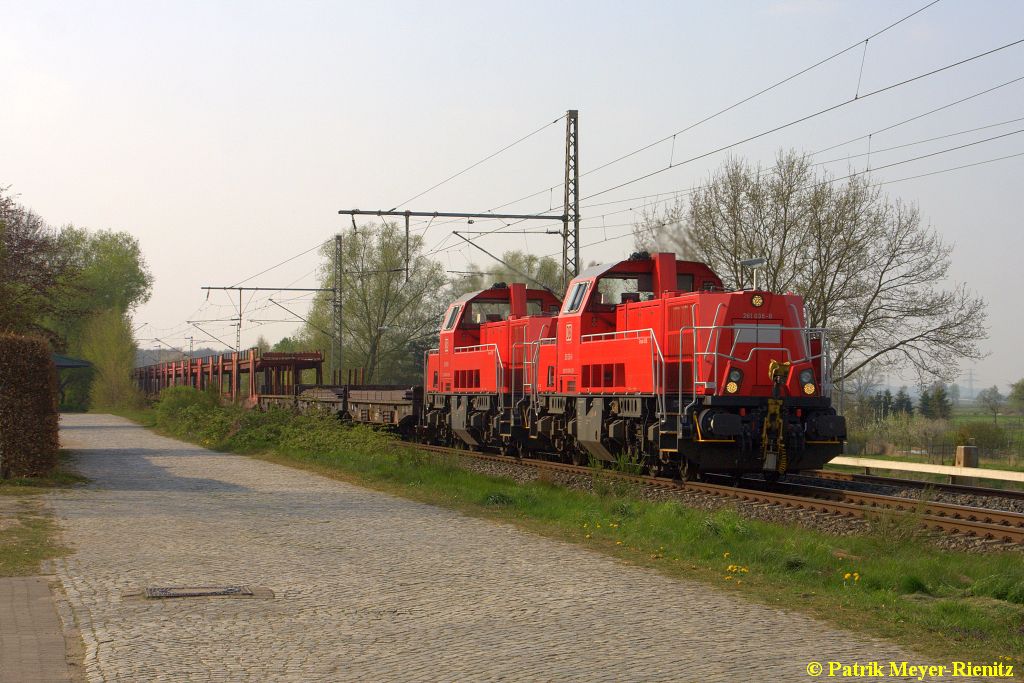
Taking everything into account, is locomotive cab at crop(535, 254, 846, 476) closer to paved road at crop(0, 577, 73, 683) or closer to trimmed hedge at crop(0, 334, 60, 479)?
trimmed hedge at crop(0, 334, 60, 479)

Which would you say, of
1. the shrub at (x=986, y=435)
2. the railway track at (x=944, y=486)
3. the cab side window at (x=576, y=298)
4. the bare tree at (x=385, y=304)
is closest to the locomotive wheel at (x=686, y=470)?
the railway track at (x=944, y=486)

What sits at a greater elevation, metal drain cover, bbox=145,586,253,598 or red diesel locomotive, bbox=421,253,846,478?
red diesel locomotive, bbox=421,253,846,478

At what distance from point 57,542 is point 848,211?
2741 cm

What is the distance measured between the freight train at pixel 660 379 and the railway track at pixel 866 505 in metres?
0.37

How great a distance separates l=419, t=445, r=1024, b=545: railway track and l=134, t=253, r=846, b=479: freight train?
37cm

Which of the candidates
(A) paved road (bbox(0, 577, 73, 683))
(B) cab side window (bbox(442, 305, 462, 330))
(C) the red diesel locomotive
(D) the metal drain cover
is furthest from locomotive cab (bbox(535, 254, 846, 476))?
(A) paved road (bbox(0, 577, 73, 683))

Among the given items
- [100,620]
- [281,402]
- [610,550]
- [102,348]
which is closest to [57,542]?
[100,620]

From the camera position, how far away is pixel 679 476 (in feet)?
55.6

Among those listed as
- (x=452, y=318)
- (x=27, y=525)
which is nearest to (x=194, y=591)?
(x=27, y=525)

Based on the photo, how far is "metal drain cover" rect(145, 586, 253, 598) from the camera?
7.95 meters

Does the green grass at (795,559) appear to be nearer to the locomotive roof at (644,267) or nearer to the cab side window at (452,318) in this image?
the locomotive roof at (644,267)

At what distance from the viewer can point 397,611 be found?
760 centimetres

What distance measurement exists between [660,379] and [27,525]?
30.1 ft

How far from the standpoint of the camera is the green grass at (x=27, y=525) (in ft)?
30.6
